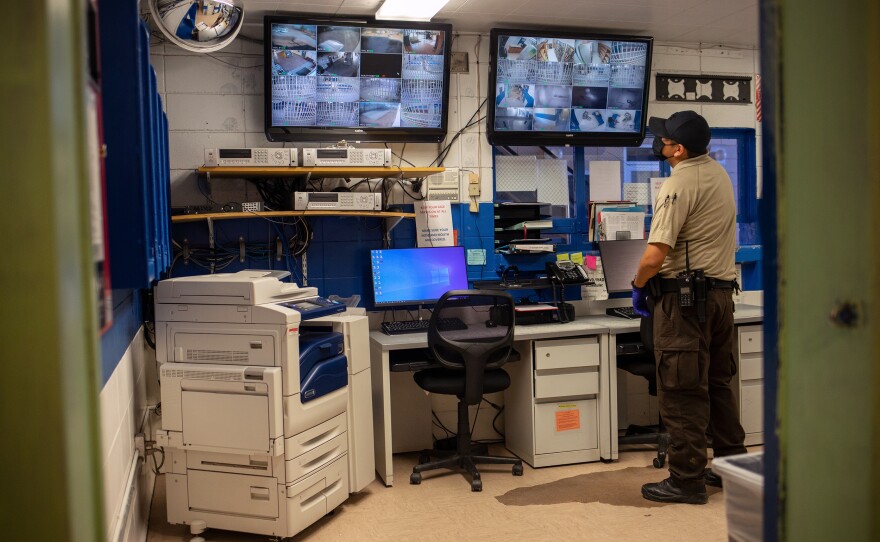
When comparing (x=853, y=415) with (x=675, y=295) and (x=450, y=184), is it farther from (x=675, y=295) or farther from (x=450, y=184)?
(x=450, y=184)

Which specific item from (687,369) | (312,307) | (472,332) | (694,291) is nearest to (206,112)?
(312,307)

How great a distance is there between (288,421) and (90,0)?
8.15 ft

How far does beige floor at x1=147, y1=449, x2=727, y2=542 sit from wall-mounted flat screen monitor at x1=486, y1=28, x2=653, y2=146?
2.09 m

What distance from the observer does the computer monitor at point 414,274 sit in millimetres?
4406

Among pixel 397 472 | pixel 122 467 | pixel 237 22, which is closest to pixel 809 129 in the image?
pixel 122 467

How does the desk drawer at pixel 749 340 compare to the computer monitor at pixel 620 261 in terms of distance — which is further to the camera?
the computer monitor at pixel 620 261

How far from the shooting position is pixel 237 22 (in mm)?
3373

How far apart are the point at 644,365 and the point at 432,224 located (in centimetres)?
151

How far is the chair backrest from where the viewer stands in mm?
3879

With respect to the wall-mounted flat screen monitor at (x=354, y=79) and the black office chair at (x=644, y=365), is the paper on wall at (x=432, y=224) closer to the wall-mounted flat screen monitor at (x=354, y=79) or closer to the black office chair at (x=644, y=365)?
the wall-mounted flat screen monitor at (x=354, y=79)

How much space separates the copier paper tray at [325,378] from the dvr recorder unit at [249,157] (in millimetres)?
1104

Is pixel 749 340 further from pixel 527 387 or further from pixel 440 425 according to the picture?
pixel 440 425

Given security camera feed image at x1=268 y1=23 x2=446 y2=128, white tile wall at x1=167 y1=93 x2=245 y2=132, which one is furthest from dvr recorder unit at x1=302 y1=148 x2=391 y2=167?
white tile wall at x1=167 y1=93 x2=245 y2=132

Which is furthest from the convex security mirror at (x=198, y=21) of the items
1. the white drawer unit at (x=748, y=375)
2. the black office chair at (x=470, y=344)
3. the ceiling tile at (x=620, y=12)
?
the white drawer unit at (x=748, y=375)
